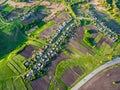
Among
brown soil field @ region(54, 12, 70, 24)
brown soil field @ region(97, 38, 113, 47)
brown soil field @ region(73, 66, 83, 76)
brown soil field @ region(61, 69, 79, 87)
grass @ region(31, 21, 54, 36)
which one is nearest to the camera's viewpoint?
brown soil field @ region(61, 69, 79, 87)

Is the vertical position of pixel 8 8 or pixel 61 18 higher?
pixel 8 8

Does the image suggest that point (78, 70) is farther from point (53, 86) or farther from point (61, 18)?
point (61, 18)

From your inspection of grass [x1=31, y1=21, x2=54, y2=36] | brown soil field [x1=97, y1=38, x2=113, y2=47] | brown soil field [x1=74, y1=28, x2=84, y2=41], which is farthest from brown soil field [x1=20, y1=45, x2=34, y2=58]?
brown soil field [x1=97, y1=38, x2=113, y2=47]

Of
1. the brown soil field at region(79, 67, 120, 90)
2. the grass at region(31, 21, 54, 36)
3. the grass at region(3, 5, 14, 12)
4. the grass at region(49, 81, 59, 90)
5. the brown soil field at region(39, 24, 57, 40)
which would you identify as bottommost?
the brown soil field at region(79, 67, 120, 90)

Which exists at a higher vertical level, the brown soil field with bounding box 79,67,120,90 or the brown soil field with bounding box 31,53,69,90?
the brown soil field with bounding box 31,53,69,90

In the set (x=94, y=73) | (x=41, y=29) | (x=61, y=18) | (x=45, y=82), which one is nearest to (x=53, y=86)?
(x=45, y=82)

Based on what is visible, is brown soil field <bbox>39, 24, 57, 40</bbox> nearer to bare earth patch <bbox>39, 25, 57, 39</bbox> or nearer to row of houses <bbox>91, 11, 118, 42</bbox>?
bare earth patch <bbox>39, 25, 57, 39</bbox>

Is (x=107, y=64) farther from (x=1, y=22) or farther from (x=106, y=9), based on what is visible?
(x=1, y=22)
